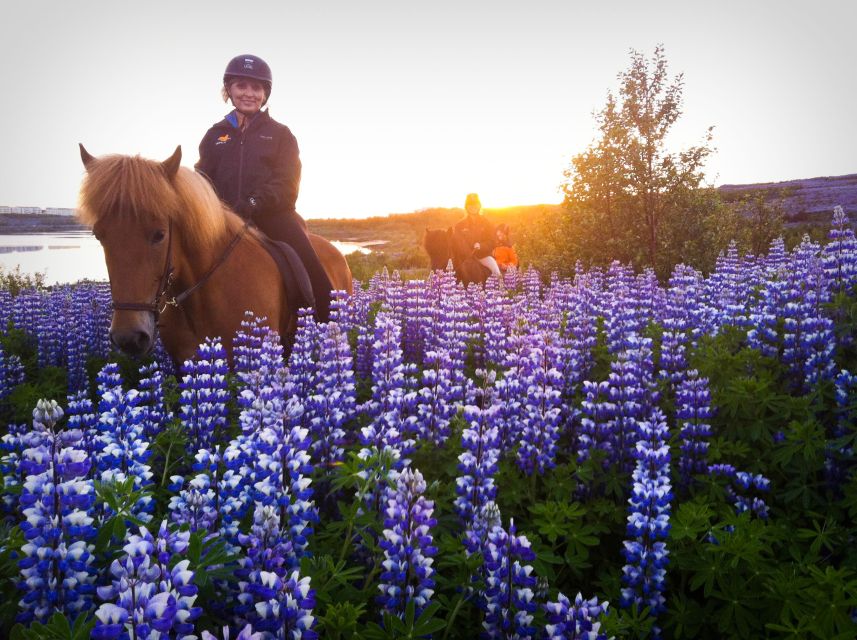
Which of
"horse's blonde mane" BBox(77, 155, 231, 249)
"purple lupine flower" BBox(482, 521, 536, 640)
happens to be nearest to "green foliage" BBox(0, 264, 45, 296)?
"horse's blonde mane" BBox(77, 155, 231, 249)

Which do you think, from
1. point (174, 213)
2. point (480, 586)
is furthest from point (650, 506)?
point (174, 213)

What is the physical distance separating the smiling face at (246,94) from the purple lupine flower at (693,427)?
266 inches

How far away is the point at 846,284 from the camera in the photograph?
240 inches

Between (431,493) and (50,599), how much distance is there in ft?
6.22

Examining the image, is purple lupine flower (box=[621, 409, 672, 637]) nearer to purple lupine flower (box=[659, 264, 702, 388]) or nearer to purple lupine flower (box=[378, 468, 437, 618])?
purple lupine flower (box=[378, 468, 437, 618])

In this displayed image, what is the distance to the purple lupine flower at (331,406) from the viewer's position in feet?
12.1

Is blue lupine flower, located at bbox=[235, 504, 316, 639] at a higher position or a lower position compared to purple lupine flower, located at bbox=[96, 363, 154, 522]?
lower

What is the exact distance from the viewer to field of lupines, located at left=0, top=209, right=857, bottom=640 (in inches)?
Result: 81.6

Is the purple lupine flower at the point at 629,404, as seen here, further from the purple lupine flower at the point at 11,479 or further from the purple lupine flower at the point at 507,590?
the purple lupine flower at the point at 11,479

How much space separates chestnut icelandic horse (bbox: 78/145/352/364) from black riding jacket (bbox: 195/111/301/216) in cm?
61

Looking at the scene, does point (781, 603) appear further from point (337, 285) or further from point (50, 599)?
point (337, 285)

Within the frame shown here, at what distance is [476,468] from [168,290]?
4.33 metres

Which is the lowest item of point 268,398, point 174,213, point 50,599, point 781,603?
point 781,603

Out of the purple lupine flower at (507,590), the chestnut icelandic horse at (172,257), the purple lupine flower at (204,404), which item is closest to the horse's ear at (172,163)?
the chestnut icelandic horse at (172,257)
